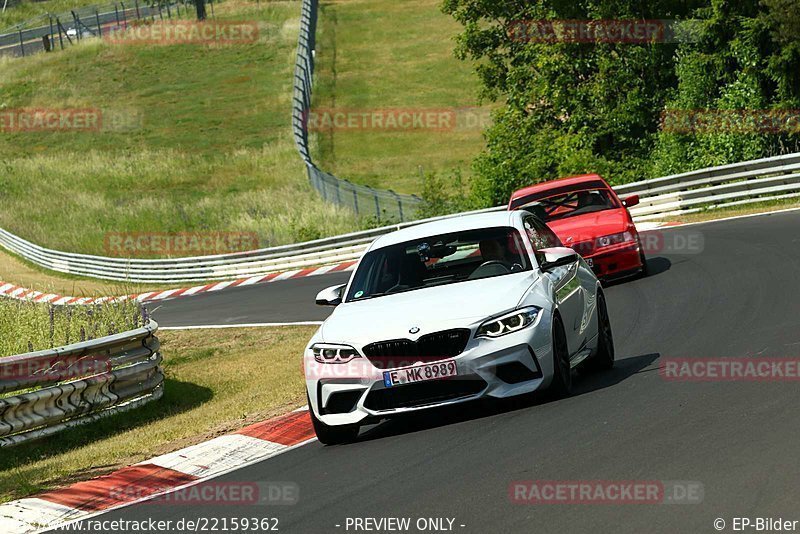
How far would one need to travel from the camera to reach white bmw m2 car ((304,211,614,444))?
903 cm

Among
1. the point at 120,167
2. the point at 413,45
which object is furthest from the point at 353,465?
the point at 413,45

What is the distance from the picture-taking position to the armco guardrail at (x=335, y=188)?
39.1 metres

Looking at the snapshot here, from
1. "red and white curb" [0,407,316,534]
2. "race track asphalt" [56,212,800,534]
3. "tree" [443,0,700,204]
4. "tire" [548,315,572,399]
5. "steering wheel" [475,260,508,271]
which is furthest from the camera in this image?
"tree" [443,0,700,204]

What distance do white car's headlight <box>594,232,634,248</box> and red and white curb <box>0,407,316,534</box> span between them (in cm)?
805

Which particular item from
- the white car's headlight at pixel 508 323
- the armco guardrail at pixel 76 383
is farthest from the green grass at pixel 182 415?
the white car's headlight at pixel 508 323

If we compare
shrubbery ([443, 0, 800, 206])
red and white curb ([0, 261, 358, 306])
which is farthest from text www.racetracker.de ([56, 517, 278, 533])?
shrubbery ([443, 0, 800, 206])

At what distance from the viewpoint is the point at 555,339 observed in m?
9.41

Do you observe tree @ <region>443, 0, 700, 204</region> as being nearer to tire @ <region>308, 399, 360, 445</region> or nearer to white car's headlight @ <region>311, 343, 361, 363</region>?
tire @ <region>308, 399, 360, 445</region>

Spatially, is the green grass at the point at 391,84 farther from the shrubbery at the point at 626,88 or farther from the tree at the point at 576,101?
the tree at the point at 576,101

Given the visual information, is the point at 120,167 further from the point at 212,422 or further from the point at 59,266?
the point at 212,422

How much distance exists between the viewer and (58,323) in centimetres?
1609

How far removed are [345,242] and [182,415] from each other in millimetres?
20717

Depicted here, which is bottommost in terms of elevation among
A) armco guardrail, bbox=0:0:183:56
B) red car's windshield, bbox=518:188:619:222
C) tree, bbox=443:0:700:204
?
armco guardrail, bbox=0:0:183:56

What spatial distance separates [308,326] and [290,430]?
984cm
